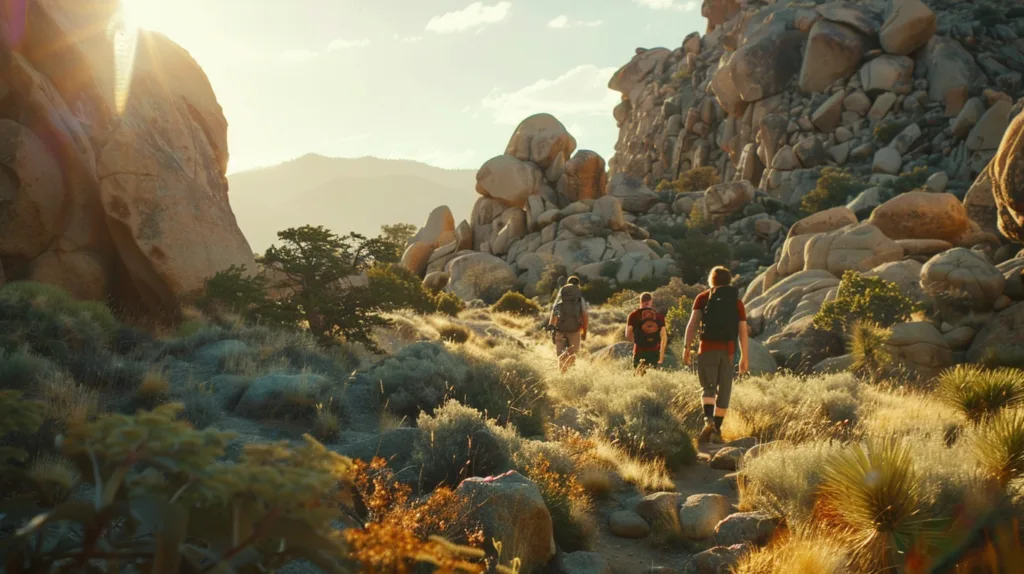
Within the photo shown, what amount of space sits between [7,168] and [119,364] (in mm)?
7791

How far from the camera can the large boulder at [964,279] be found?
1681 centimetres

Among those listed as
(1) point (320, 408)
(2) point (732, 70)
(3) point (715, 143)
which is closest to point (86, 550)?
Answer: (1) point (320, 408)

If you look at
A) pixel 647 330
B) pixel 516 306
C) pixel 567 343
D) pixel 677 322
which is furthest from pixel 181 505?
pixel 516 306

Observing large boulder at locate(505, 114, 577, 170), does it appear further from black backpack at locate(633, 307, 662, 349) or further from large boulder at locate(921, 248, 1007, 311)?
black backpack at locate(633, 307, 662, 349)

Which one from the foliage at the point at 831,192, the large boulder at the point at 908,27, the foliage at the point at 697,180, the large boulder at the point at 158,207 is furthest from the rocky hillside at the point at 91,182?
the large boulder at the point at 908,27

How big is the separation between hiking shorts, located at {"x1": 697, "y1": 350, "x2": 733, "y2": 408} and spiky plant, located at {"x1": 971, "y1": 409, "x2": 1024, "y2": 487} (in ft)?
10.9

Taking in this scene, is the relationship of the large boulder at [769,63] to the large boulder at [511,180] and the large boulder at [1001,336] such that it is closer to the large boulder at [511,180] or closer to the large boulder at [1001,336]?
the large boulder at [511,180]

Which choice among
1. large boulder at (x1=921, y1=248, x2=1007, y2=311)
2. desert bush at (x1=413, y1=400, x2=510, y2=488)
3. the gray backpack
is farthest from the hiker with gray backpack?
large boulder at (x1=921, y1=248, x2=1007, y2=311)

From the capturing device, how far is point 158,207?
16.3 m

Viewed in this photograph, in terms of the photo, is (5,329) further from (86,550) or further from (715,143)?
(715,143)

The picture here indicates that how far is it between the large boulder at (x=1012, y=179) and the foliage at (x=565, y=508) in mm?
11055

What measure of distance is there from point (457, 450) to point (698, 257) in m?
41.9

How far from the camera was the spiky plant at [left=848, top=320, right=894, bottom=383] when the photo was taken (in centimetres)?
1488

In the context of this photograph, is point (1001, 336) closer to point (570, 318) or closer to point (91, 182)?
point (570, 318)
